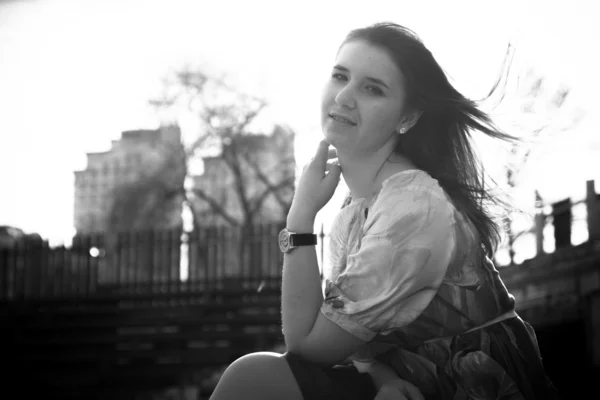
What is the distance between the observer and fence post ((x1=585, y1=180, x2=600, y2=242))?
841 cm

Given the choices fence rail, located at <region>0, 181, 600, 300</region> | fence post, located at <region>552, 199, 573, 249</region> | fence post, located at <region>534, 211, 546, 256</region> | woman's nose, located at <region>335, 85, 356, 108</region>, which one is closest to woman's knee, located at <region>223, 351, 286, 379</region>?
woman's nose, located at <region>335, 85, 356, 108</region>

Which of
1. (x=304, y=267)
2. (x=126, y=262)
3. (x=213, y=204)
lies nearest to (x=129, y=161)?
(x=213, y=204)

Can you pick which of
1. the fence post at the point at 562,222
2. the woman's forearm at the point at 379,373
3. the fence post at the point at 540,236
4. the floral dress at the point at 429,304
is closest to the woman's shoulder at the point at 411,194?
the floral dress at the point at 429,304

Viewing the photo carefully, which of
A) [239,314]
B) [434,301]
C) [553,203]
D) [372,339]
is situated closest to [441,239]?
[434,301]

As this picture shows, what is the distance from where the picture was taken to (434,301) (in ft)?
5.94

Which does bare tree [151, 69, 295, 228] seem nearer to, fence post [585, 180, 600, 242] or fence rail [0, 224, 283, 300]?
fence rail [0, 224, 283, 300]

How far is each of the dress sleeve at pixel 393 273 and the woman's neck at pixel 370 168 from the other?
254 millimetres

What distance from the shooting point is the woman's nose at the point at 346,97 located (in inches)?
79.2

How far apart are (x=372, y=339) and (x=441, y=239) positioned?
0.28 m

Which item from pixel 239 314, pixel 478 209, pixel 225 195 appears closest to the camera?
pixel 478 209

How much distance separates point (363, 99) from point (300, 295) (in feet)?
1.77

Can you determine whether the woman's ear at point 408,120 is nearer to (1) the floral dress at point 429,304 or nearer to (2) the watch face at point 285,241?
(1) the floral dress at point 429,304

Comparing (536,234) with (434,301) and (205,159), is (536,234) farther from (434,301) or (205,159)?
(205,159)

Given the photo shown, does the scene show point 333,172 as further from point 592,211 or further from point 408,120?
point 592,211
